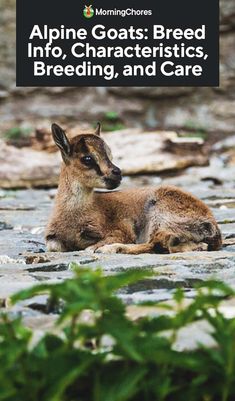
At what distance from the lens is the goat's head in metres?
6.17

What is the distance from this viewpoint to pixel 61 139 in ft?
20.7

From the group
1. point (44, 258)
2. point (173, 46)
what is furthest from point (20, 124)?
point (44, 258)

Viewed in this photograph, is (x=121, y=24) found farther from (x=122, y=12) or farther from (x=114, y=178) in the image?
(x=114, y=178)

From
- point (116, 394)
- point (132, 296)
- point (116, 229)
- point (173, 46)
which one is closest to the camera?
point (116, 394)

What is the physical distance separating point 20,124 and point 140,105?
172 centimetres

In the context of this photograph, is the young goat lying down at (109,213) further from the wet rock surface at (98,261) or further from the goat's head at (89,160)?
the wet rock surface at (98,261)

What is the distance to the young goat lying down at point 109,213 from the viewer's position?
5.89 meters

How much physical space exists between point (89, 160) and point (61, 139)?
246mm

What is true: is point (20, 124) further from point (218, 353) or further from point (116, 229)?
point (218, 353)

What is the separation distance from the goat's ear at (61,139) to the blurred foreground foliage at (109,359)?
147 inches

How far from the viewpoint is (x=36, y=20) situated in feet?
43.4

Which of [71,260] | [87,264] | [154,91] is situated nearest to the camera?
[87,264]

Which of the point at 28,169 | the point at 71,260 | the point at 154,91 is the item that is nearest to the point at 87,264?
the point at 71,260

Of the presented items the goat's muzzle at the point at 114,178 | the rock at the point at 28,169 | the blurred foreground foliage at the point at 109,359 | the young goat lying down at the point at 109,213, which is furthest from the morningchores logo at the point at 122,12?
the blurred foreground foliage at the point at 109,359
